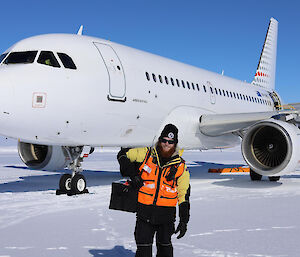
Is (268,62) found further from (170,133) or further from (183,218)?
(183,218)

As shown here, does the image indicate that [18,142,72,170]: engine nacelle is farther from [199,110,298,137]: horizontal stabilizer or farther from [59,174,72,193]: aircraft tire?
[199,110,298,137]: horizontal stabilizer

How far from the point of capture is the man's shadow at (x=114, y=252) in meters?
3.74

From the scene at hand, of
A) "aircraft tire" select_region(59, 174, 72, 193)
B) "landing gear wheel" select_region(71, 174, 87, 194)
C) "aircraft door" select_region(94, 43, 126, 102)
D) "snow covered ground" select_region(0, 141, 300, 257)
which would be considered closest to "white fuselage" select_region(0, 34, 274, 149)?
"aircraft door" select_region(94, 43, 126, 102)

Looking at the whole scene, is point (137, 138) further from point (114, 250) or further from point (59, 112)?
point (114, 250)

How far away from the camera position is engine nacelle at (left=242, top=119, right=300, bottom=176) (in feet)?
27.1

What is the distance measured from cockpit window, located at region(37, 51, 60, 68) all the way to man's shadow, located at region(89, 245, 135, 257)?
4.07 metres

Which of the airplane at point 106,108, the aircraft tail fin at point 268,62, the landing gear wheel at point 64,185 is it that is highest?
the aircraft tail fin at point 268,62

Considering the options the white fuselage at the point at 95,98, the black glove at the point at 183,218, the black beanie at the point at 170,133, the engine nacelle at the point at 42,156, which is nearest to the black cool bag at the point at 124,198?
the black glove at the point at 183,218

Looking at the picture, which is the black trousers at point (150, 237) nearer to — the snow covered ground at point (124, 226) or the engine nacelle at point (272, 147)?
the snow covered ground at point (124, 226)

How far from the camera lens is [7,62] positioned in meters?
7.02

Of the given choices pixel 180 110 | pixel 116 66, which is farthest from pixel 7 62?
pixel 180 110

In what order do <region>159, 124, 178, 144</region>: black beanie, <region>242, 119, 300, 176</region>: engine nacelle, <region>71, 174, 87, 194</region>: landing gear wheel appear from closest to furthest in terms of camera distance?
1. <region>159, 124, 178, 144</region>: black beanie
2. <region>71, 174, 87, 194</region>: landing gear wheel
3. <region>242, 119, 300, 176</region>: engine nacelle

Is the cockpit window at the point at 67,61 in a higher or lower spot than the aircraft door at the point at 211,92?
lower

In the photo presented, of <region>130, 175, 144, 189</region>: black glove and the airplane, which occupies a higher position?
the airplane
